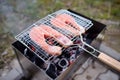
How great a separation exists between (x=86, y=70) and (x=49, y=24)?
35.9 inches

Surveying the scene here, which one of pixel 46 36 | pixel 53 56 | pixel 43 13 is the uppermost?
pixel 46 36

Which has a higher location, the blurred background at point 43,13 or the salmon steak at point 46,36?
the salmon steak at point 46,36

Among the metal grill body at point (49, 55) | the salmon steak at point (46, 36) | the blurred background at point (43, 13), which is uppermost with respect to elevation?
the salmon steak at point (46, 36)

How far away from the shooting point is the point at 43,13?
3.06m

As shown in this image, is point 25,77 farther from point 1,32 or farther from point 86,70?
point 1,32

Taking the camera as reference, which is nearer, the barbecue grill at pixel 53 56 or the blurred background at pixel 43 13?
the barbecue grill at pixel 53 56

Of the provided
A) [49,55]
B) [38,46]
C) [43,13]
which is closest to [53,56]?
[49,55]

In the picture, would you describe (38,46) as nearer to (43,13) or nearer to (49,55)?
(49,55)

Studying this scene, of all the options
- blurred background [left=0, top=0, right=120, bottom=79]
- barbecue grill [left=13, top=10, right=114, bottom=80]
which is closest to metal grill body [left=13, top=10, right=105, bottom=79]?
barbecue grill [left=13, top=10, right=114, bottom=80]

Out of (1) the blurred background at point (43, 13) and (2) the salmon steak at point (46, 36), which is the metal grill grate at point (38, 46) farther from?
(1) the blurred background at point (43, 13)

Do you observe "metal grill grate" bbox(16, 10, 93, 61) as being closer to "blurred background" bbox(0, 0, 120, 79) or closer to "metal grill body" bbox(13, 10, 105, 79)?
"metal grill body" bbox(13, 10, 105, 79)

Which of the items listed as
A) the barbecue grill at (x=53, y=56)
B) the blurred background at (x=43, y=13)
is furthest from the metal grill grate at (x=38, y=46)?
the blurred background at (x=43, y=13)

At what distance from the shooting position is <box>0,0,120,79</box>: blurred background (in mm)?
2687

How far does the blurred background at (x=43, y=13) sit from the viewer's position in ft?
8.81
